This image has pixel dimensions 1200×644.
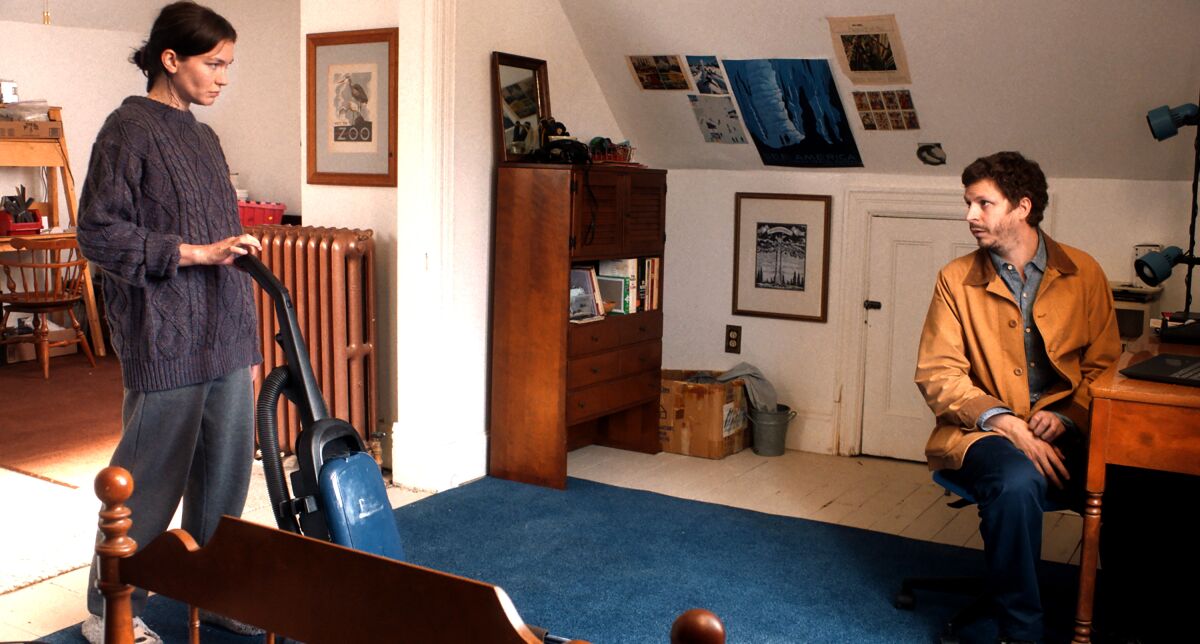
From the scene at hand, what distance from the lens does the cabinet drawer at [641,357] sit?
180 inches

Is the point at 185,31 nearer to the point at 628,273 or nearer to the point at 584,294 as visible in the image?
the point at 584,294

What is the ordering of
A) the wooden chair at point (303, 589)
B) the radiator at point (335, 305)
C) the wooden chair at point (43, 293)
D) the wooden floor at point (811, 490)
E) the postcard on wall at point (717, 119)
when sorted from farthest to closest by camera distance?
the wooden chair at point (43, 293), the postcard on wall at point (717, 119), the radiator at point (335, 305), the wooden floor at point (811, 490), the wooden chair at point (303, 589)

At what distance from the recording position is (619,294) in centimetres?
460

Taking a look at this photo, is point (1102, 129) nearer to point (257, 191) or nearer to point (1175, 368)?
point (1175, 368)

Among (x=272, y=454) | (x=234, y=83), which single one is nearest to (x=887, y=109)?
(x=272, y=454)

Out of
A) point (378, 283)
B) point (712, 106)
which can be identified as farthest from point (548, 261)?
point (712, 106)

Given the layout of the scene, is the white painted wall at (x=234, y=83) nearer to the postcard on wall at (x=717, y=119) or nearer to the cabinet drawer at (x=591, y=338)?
the postcard on wall at (x=717, y=119)

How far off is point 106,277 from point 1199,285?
11.8 ft

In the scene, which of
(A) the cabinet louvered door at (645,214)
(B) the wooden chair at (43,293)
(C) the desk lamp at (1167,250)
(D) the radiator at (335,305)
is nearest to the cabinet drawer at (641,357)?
(A) the cabinet louvered door at (645,214)

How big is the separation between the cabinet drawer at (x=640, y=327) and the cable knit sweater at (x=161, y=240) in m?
2.01

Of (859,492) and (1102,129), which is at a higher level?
(1102,129)

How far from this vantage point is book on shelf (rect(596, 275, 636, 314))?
15.1 ft

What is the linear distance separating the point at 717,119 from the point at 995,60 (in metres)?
1.18

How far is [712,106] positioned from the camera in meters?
4.72
